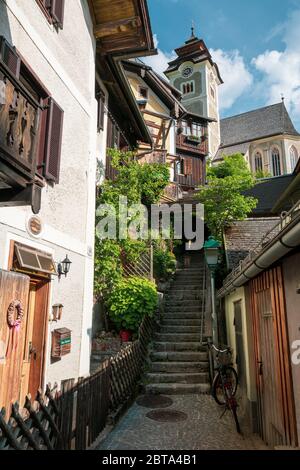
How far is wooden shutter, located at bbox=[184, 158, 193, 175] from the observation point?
2783 cm

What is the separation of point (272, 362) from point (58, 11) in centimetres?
705

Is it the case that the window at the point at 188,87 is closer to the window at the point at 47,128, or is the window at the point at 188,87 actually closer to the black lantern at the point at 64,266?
the window at the point at 47,128

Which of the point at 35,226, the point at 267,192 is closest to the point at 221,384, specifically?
the point at 35,226

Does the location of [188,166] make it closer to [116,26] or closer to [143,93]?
[143,93]

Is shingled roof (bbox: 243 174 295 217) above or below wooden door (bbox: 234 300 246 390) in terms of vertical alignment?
above

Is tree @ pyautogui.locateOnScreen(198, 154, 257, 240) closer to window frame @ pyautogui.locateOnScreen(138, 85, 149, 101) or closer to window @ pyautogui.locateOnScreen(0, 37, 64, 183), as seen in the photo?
window frame @ pyautogui.locateOnScreen(138, 85, 149, 101)

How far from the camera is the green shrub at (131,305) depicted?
904 cm

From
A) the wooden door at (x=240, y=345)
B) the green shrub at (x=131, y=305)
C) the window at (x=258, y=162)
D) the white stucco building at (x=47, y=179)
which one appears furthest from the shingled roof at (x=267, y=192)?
the window at (x=258, y=162)

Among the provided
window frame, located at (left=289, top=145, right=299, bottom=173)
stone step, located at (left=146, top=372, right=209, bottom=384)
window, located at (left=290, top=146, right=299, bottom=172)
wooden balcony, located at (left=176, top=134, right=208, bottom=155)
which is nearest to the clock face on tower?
window frame, located at (left=289, top=145, right=299, bottom=173)

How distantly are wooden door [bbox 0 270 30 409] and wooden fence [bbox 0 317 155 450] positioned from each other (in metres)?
0.56

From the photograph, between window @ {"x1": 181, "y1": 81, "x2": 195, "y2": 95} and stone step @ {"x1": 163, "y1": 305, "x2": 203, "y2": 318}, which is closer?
stone step @ {"x1": 163, "y1": 305, "x2": 203, "y2": 318}

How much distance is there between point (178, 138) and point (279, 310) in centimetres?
2606

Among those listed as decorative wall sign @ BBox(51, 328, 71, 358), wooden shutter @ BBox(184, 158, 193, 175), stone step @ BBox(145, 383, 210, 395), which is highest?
wooden shutter @ BBox(184, 158, 193, 175)
